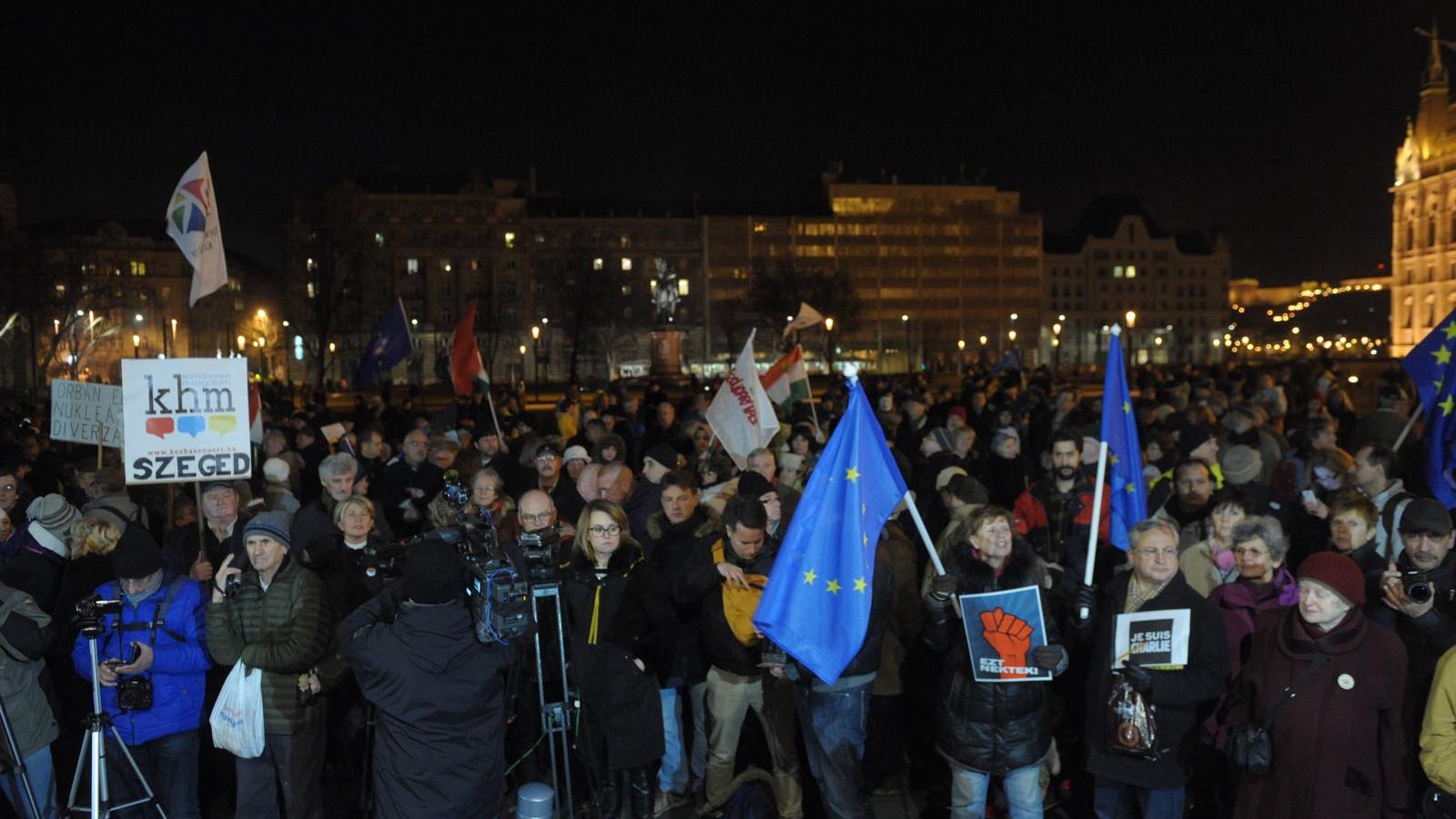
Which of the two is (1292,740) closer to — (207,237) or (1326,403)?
(207,237)

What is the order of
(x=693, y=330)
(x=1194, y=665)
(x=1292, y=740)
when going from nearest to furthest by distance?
(x=1292, y=740) → (x=1194, y=665) → (x=693, y=330)

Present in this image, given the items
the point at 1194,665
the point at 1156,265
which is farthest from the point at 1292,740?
the point at 1156,265

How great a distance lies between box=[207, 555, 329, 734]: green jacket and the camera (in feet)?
17.2

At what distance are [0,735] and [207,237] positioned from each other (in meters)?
6.33

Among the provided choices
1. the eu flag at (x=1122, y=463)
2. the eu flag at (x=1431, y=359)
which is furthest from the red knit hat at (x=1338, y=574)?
the eu flag at (x=1431, y=359)

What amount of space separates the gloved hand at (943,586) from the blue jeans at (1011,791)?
0.78m

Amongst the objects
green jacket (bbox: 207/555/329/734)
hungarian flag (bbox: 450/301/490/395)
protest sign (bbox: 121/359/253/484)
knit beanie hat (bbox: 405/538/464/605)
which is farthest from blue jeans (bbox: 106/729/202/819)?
hungarian flag (bbox: 450/301/490/395)

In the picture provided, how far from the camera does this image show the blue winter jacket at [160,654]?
539cm

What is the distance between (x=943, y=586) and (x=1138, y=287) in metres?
126

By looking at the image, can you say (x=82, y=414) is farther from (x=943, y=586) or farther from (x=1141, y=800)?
(x=1141, y=800)

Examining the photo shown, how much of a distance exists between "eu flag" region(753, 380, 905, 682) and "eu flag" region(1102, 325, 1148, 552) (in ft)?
4.34

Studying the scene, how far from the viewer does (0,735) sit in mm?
5398

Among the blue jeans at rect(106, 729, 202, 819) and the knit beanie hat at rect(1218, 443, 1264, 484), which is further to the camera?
the knit beanie hat at rect(1218, 443, 1264, 484)

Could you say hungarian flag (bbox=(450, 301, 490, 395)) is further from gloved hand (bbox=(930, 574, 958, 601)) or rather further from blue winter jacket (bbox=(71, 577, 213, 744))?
gloved hand (bbox=(930, 574, 958, 601))
